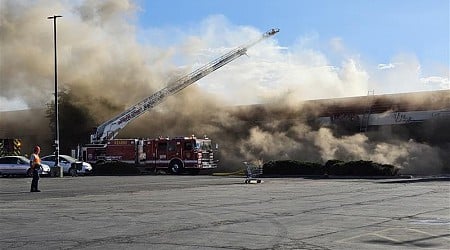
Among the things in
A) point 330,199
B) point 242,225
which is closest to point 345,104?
point 330,199

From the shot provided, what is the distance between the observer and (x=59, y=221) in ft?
42.3

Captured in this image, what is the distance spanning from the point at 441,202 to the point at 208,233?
7.88 metres

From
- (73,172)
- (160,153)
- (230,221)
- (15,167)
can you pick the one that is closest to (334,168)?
(160,153)

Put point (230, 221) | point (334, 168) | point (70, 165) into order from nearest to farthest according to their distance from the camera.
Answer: point (230, 221) < point (334, 168) < point (70, 165)

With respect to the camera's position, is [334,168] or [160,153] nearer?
[334,168]

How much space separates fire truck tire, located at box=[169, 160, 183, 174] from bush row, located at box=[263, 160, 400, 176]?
7.52 metres

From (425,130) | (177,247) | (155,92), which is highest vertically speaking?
(155,92)

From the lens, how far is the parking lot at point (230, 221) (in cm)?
988

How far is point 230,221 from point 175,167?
2965cm

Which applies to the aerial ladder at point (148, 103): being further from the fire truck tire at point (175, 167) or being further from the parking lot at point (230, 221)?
the parking lot at point (230, 221)

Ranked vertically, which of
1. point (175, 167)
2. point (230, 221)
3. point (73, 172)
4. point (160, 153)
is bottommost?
point (230, 221)

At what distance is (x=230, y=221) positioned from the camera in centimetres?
1261

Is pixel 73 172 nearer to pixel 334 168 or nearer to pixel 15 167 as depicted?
pixel 15 167

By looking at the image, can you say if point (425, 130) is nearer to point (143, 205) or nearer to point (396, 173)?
point (396, 173)
